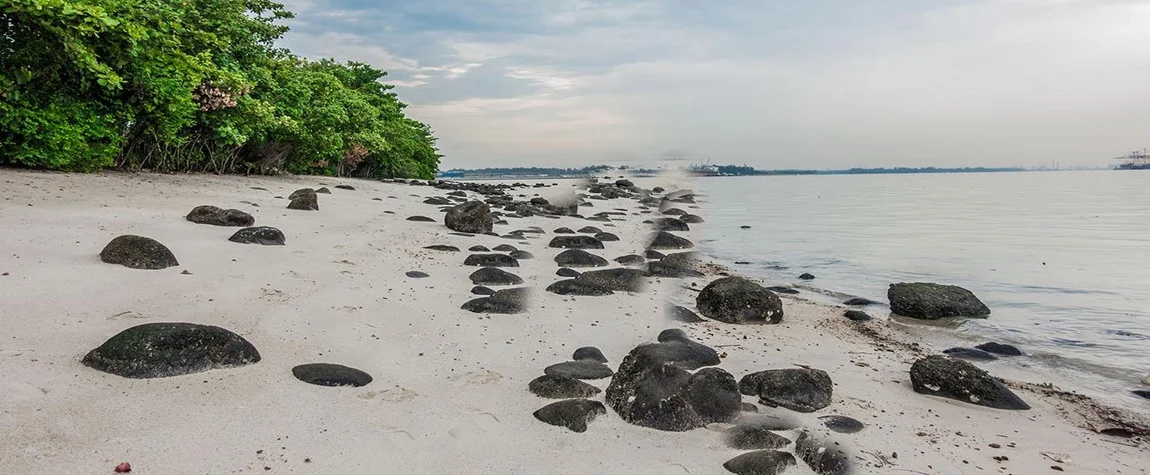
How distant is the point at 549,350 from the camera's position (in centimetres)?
540

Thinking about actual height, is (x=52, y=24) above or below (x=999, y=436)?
above

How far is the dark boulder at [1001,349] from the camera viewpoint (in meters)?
6.84

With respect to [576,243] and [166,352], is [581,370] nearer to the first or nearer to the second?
[166,352]

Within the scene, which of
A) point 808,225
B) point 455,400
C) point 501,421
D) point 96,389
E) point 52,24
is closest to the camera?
point 96,389

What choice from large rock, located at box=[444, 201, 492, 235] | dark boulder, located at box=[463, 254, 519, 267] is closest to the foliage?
dark boulder, located at box=[463, 254, 519, 267]

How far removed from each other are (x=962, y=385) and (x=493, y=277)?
503 centimetres

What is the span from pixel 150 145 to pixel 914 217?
27.9m

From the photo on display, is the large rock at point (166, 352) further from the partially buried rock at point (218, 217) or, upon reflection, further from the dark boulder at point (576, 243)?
the dark boulder at point (576, 243)

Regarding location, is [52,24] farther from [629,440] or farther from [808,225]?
[808,225]

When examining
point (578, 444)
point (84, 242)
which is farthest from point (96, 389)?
point (84, 242)

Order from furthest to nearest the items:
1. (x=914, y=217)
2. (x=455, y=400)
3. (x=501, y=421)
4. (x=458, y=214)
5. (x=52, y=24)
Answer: (x=914, y=217) → (x=458, y=214) → (x=52, y=24) → (x=455, y=400) → (x=501, y=421)

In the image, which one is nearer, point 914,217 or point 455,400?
point 455,400

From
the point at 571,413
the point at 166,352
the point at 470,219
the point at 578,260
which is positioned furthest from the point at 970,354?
the point at 470,219

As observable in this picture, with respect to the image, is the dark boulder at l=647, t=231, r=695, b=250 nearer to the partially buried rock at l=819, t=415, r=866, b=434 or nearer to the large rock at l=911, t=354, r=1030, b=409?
the large rock at l=911, t=354, r=1030, b=409
